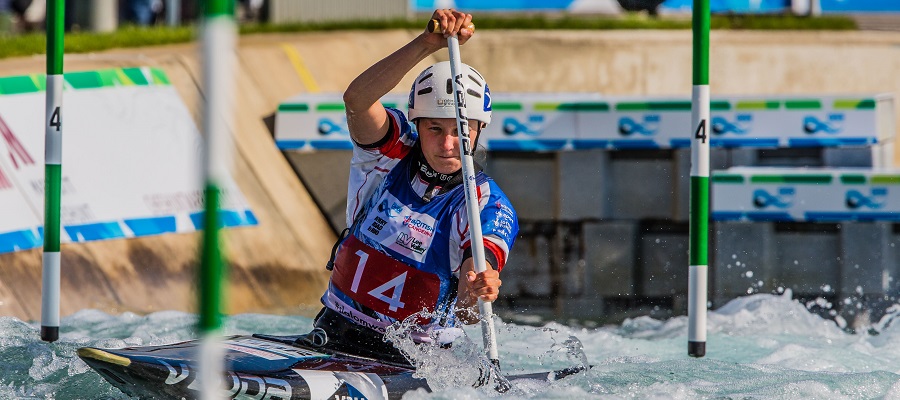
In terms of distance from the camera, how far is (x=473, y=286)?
4648 millimetres

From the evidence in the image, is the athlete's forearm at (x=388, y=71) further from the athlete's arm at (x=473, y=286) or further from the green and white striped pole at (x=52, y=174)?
the green and white striped pole at (x=52, y=174)

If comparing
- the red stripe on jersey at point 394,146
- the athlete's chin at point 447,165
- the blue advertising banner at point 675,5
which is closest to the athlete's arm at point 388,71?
the red stripe on jersey at point 394,146

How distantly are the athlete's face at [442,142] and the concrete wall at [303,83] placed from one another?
262 centimetres

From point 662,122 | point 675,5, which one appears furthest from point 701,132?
point 675,5

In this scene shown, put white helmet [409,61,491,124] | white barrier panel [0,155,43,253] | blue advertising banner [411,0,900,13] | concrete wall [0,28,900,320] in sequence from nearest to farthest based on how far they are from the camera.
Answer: white helmet [409,61,491,124] < white barrier panel [0,155,43,253] < concrete wall [0,28,900,320] < blue advertising banner [411,0,900,13]

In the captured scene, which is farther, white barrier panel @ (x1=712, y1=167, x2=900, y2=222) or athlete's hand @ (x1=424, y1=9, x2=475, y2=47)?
white barrier panel @ (x1=712, y1=167, x2=900, y2=222)

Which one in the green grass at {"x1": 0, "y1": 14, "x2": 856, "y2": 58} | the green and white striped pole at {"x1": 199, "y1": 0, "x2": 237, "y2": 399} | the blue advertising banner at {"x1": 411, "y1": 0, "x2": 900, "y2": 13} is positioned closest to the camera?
the green and white striped pole at {"x1": 199, "y1": 0, "x2": 237, "y2": 399}

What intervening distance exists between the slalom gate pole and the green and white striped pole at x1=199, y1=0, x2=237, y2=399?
7.22 feet

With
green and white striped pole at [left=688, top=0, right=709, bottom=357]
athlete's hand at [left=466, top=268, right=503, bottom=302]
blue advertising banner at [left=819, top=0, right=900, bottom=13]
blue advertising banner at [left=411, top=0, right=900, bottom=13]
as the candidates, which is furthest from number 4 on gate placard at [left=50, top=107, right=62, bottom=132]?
blue advertising banner at [left=819, top=0, right=900, bottom=13]

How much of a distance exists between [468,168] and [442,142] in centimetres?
23

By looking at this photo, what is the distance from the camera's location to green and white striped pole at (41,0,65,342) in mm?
5973

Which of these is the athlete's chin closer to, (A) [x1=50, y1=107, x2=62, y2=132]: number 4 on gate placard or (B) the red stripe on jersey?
(B) the red stripe on jersey

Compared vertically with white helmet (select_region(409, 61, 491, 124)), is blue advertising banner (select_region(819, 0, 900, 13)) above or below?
above

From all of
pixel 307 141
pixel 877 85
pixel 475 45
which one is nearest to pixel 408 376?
pixel 307 141
